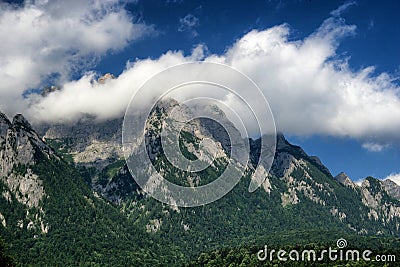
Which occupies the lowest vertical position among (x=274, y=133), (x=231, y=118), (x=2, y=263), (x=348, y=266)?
(x=2, y=263)

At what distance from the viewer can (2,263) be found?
336 feet

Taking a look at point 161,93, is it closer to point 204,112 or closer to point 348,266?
point 204,112

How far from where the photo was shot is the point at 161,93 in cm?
6388

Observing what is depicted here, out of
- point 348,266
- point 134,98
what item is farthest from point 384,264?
point 134,98

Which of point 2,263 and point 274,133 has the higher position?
point 274,133

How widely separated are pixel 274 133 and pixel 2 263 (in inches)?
3027

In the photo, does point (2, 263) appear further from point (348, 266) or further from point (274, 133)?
point (348, 266)

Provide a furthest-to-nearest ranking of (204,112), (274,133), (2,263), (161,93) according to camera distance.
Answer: (2,263) < (204,112) < (161,93) < (274,133)

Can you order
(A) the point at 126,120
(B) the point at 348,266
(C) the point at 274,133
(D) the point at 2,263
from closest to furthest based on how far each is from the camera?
(C) the point at 274,133
(A) the point at 126,120
(D) the point at 2,263
(B) the point at 348,266

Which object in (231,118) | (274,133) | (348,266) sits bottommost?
(274,133)

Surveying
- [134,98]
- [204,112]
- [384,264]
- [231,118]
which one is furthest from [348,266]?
[134,98]

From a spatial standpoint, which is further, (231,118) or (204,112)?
(204,112)

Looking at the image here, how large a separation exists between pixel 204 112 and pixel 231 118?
86.1ft

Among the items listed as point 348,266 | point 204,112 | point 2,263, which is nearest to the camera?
point 204,112
